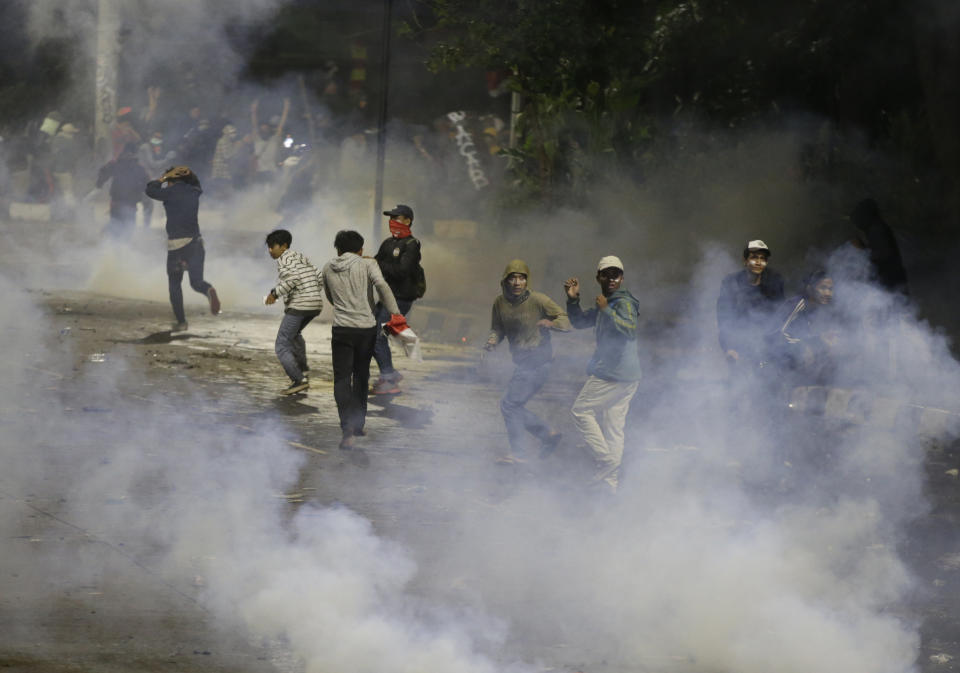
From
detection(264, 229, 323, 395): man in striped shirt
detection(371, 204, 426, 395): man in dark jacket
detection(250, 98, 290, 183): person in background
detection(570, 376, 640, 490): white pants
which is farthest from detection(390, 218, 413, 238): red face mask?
detection(250, 98, 290, 183): person in background

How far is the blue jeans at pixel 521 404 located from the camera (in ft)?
27.0

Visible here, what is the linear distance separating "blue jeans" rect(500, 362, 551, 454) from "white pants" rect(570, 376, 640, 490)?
79 centimetres

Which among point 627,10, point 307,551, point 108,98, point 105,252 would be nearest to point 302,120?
point 108,98

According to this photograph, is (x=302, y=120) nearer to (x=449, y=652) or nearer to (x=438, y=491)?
(x=438, y=491)

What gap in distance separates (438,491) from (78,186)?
16.8 metres

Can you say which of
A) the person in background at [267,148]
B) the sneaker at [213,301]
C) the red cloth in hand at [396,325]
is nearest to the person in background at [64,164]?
the person in background at [267,148]

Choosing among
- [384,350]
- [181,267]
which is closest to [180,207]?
[181,267]

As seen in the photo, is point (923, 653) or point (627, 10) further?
point (627, 10)

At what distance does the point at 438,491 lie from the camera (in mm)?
7473

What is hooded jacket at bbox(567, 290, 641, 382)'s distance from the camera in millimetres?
7379

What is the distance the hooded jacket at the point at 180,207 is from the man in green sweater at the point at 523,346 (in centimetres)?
532

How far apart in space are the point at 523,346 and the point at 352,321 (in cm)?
113

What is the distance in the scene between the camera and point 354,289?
8.48 m

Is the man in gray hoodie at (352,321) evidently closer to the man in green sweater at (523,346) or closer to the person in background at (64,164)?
the man in green sweater at (523,346)
